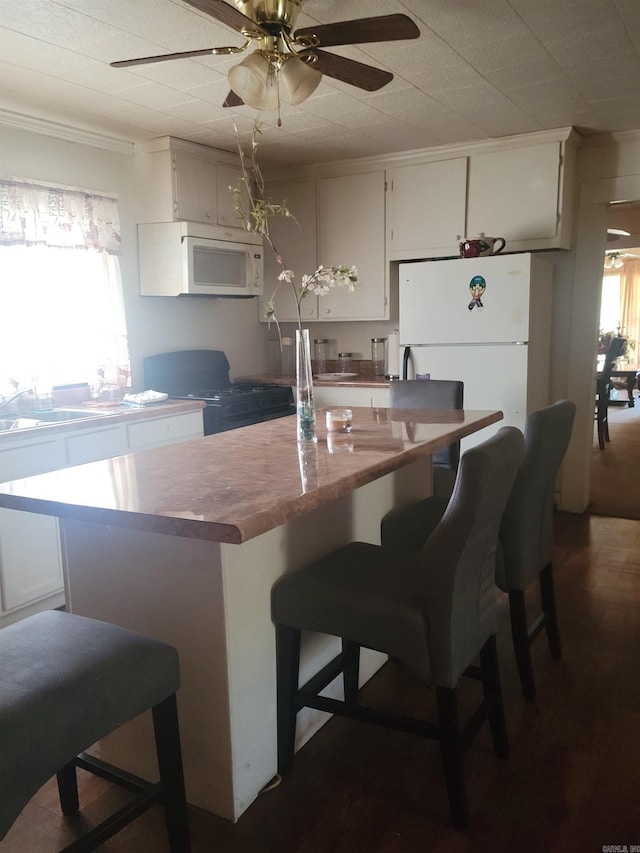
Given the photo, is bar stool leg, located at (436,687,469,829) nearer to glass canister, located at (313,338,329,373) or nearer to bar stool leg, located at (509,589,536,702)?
bar stool leg, located at (509,589,536,702)

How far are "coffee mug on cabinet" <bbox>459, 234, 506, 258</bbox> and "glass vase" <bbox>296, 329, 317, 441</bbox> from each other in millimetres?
2075

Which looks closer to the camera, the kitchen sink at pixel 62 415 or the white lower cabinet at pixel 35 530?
the white lower cabinet at pixel 35 530

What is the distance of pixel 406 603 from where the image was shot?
163 centimetres

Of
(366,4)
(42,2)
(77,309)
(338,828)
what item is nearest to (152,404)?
(77,309)

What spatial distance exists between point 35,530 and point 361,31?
2.29 m

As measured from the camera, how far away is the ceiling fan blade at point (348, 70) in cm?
200

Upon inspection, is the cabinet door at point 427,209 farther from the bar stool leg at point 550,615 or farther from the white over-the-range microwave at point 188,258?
the bar stool leg at point 550,615

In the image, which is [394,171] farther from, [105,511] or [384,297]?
[105,511]

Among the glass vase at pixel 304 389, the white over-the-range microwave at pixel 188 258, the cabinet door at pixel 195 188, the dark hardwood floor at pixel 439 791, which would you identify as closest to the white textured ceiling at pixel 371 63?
the cabinet door at pixel 195 188

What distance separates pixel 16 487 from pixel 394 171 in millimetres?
3477

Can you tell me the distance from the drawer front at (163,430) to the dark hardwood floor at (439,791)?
5.63 ft

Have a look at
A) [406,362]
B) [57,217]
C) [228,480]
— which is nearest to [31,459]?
[57,217]

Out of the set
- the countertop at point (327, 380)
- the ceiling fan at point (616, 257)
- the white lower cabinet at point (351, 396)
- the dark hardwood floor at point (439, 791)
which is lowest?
the dark hardwood floor at point (439, 791)

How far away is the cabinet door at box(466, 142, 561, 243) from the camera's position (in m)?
3.84
